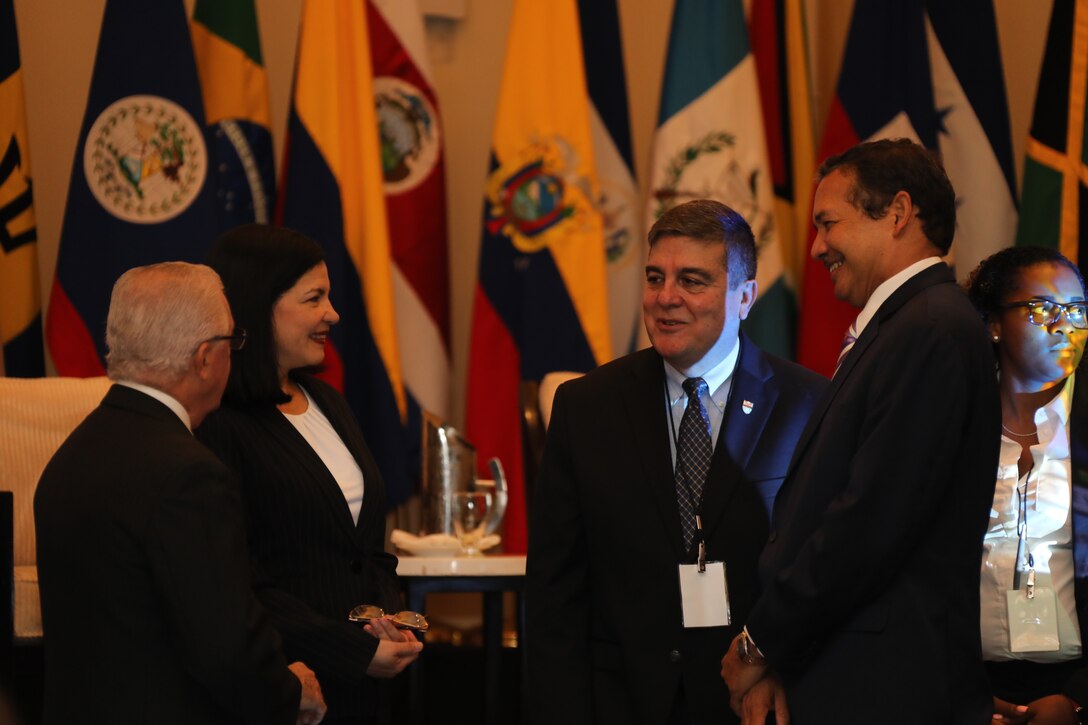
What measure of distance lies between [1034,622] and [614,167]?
353 cm

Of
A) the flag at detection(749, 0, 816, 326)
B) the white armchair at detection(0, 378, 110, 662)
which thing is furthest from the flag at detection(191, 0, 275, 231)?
the flag at detection(749, 0, 816, 326)

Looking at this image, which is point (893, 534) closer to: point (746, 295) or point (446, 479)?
point (746, 295)

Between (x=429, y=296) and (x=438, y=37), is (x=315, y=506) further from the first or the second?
(x=438, y=37)

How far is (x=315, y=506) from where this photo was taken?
2.60m

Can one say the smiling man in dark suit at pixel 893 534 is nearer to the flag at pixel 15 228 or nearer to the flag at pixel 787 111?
the flag at pixel 15 228

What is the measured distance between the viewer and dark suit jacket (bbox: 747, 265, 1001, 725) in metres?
2.06

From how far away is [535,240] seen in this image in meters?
5.26

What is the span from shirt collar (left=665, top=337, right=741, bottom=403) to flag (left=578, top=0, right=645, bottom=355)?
284 cm

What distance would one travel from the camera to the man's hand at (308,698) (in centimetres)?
235

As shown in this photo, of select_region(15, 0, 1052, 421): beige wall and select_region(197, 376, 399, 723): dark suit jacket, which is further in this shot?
select_region(15, 0, 1052, 421): beige wall

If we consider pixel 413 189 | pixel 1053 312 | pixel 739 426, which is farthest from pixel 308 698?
pixel 413 189

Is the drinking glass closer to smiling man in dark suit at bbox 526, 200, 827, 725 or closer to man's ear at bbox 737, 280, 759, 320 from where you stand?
smiling man in dark suit at bbox 526, 200, 827, 725

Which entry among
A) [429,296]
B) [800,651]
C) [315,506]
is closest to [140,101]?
[429,296]

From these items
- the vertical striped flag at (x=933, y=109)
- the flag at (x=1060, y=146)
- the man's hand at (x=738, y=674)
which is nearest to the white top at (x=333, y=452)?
the man's hand at (x=738, y=674)
